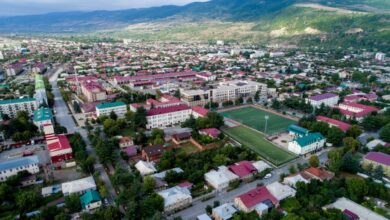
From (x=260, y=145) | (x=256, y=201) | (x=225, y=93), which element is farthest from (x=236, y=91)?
(x=256, y=201)

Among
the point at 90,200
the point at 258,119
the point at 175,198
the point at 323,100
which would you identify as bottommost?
the point at 258,119

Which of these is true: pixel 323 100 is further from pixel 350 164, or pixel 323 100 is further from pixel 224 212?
pixel 224 212

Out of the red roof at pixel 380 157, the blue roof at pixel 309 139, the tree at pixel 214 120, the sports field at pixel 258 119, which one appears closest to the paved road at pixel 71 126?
the tree at pixel 214 120

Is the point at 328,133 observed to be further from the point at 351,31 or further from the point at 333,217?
the point at 351,31

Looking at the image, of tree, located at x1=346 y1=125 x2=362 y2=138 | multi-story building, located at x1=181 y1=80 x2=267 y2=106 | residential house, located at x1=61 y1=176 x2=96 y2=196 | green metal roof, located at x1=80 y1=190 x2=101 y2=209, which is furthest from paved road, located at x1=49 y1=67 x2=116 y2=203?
tree, located at x1=346 y1=125 x2=362 y2=138

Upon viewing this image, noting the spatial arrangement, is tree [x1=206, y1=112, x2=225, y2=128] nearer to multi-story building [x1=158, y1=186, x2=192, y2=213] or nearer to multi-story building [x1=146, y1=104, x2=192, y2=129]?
multi-story building [x1=146, y1=104, x2=192, y2=129]

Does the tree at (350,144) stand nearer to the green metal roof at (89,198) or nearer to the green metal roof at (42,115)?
the green metal roof at (89,198)
